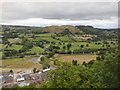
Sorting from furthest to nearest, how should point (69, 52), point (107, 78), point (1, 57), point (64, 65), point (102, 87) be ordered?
point (69, 52)
point (1, 57)
point (64, 65)
point (107, 78)
point (102, 87)

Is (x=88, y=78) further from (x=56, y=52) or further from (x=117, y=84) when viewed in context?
(x=56, y=52)

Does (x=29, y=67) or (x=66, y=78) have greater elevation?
(x=66, y=78)

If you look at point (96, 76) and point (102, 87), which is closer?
point (102, 87)

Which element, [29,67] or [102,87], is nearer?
[102,87]

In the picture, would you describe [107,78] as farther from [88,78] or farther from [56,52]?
[56,52]

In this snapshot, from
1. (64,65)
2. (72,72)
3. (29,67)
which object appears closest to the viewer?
(72,72)

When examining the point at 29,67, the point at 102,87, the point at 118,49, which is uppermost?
the point at 118,49

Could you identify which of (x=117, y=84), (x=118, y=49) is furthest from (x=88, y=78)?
(x=118, y=49)

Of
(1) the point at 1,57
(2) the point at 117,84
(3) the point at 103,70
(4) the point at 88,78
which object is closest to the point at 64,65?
(4) the point at 88,78

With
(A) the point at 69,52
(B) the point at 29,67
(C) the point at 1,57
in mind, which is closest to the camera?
(B) the point at 29,67
